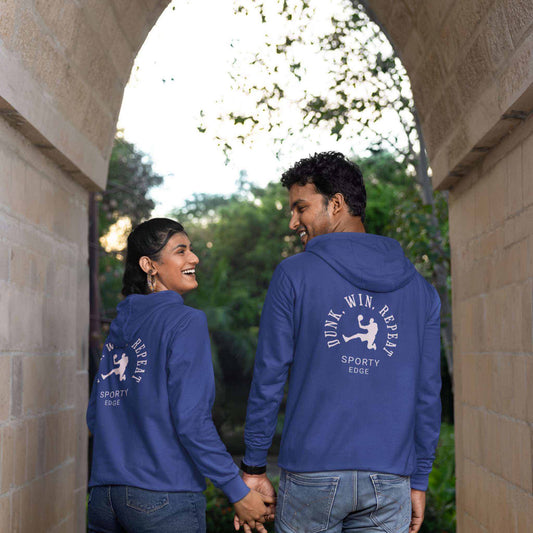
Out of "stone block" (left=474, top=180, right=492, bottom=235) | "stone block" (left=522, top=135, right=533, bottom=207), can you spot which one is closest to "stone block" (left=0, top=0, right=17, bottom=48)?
"stone block" (left=522, top=135, right=533, bottom=207)

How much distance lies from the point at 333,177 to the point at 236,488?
1.16 metres

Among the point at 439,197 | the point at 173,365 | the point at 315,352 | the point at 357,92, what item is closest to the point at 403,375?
the point at 315,352

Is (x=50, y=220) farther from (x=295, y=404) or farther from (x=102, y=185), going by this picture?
(x=295, y=404)

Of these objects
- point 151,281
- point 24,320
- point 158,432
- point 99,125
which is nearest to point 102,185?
point 99,125

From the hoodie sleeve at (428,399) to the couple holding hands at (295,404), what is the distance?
18 millimetres

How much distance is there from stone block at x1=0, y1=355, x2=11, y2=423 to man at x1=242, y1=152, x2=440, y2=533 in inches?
40.5

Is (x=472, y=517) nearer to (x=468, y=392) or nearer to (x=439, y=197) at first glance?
(x=468, y=392)

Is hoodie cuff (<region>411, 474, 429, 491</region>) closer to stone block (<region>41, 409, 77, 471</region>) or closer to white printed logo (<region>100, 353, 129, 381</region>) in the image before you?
white printed logo (<region>100, 353, 129, 381</region>)

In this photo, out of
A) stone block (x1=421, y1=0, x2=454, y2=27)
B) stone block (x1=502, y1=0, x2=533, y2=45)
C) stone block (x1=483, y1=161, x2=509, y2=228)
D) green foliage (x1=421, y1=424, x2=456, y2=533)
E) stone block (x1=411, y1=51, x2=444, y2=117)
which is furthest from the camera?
green foliage (x1=421, y1=424, x2=456, y2=533)

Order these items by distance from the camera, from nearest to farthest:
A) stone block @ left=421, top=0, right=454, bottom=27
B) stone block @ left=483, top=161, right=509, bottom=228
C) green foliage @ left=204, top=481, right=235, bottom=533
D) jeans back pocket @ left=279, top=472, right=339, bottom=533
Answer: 1. jeans back pocket @ left=279, top=472, right=339, bottom=533
2. stone block @ left=483, top=161, right=509, bottom=228
3. stone block @ left=421, top=0, right=454, bottom=27
4. green foliage @ left=204, top=481, right=235, bottom=533

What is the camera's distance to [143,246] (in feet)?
9.77

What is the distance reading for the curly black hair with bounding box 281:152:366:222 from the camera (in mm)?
2850

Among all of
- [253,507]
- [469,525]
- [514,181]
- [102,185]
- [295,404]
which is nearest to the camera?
[295,404]

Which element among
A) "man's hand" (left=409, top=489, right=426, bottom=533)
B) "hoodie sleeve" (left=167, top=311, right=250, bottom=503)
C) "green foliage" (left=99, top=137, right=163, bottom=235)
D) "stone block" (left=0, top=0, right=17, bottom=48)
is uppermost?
"green foliage" (left=99, top=137, right=163, bottom=235)
